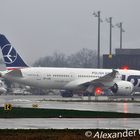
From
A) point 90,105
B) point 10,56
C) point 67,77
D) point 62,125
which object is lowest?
point 67,77

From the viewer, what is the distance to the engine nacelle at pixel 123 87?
86062 millimetres

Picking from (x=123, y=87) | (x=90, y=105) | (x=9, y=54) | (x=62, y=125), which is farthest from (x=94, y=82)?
(x=62, y=125)

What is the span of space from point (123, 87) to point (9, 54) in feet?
56.7

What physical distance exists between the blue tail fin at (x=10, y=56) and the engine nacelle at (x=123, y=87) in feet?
43.3

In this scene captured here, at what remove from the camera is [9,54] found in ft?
297

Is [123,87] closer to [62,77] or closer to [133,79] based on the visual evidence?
[133,79]

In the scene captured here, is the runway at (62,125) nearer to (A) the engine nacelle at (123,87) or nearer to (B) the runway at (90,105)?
(B) the runway at (90,105)

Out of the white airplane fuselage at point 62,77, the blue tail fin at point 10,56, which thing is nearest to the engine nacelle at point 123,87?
the white airplane fuselage at point 62,77

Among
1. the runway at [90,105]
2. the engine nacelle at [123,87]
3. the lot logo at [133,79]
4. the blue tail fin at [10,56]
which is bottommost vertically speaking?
the engine nacelle at [123,87]

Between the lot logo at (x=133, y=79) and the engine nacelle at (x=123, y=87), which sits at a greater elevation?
the lot logo at (x=133, y=79)

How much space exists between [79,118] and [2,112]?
632 cm

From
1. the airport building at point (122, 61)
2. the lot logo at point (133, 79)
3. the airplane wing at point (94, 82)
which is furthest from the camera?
the airport building at point (122, 61)

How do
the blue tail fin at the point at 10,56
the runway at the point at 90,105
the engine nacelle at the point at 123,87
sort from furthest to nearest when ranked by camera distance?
the blue tail fin at the point at 10,56 → the engine nacelle at the point at 123,87 → the runway at the point at 90,105

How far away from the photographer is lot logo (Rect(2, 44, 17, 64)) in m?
89.3
